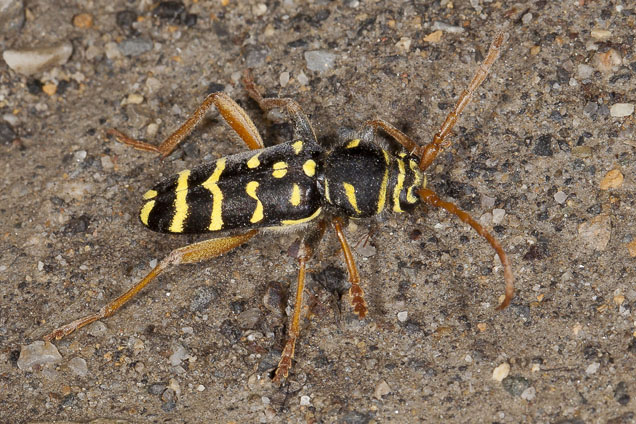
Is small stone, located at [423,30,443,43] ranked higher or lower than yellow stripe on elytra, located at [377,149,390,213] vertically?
higher

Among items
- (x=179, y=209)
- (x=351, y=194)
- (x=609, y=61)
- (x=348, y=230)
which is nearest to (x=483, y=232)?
(x=351, y=194)

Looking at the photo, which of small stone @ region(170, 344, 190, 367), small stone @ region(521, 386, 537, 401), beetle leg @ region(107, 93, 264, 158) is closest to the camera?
small stone @ region(521, 386, 537, 401)

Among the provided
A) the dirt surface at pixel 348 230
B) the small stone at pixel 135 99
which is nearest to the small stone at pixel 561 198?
the dirt surface at pixel 348 230

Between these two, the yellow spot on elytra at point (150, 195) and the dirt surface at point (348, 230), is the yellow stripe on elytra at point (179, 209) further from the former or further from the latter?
the dirt surface at point (348, 230)

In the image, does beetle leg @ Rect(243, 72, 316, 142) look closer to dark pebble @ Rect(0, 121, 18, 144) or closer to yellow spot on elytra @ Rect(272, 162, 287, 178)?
yellow spot on elytra @ Rect(272, 162, 287, 178)

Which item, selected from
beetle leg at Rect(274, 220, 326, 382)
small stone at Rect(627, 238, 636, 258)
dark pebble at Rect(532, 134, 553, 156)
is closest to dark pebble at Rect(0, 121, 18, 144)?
beetle leg at Rect(274, 220, 326, 382)

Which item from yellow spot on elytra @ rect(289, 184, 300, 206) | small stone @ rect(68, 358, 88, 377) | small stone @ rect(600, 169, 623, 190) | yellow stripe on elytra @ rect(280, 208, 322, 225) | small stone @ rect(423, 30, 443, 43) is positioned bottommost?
small stone @ rect(68, 358, 88, 377)

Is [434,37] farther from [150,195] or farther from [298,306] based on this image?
[150,195]
